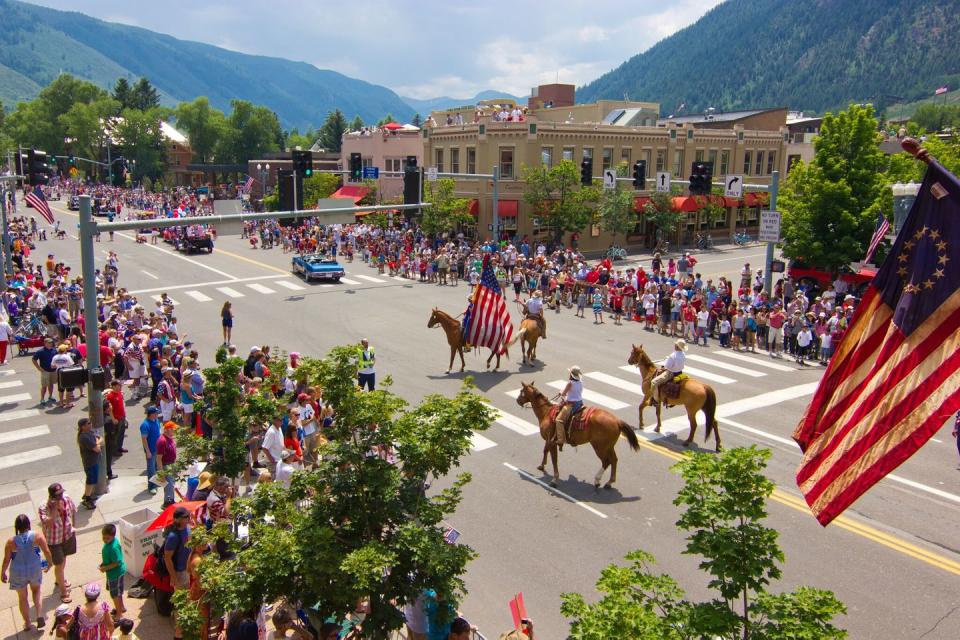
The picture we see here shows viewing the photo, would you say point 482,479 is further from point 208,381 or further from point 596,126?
point 596,126

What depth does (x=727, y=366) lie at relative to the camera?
21922 millimetres

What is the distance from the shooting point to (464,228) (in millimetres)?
48594

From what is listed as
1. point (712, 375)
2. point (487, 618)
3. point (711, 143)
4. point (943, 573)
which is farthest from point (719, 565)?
point (711, 143)

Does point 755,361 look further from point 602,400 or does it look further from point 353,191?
point 353,191

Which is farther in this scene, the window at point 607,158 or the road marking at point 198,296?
the window at point 607,158

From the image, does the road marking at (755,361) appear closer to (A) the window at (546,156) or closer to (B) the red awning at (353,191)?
(A) the window at (546,156)

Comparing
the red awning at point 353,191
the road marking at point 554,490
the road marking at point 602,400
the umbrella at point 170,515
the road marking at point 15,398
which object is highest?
the red awning at point 353,191

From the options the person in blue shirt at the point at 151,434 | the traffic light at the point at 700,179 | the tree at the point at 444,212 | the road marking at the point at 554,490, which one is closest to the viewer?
the road marking at the point at 554,490

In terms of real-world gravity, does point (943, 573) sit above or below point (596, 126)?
below

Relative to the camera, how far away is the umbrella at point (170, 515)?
376 inches

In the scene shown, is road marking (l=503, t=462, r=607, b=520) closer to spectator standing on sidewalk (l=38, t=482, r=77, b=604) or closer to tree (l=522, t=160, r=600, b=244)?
spectator standing on sidewalk (l=38, t=482, r=77, b=604)

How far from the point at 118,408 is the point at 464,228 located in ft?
116

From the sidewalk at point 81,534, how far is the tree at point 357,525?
3.00m

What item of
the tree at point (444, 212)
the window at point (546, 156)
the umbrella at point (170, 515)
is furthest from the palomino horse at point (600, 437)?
the window at point (546, 156)
